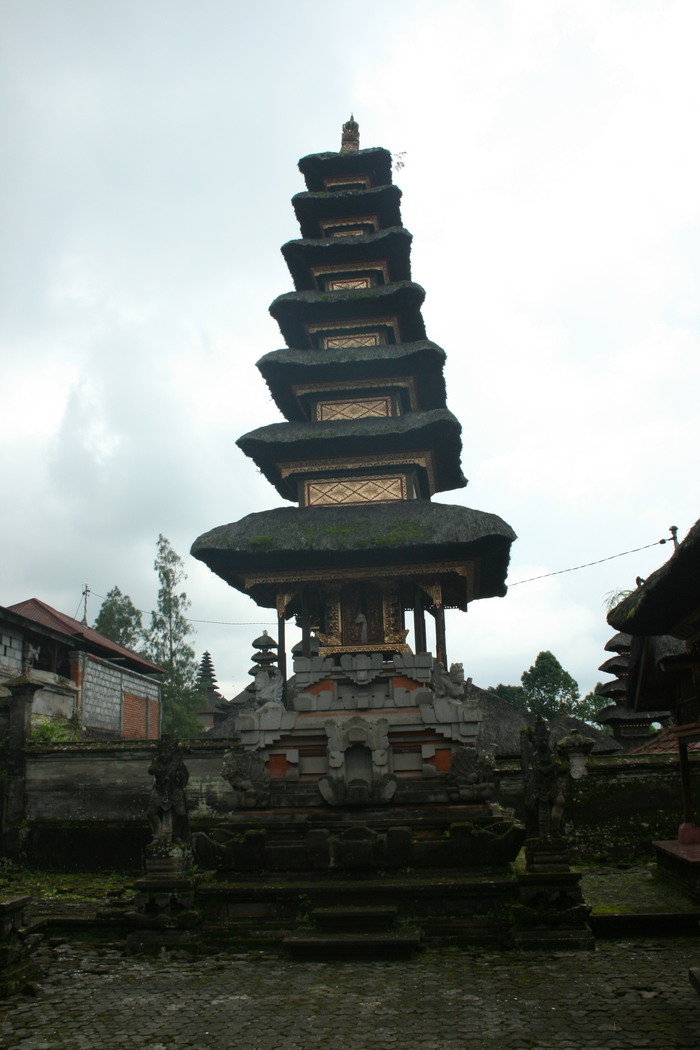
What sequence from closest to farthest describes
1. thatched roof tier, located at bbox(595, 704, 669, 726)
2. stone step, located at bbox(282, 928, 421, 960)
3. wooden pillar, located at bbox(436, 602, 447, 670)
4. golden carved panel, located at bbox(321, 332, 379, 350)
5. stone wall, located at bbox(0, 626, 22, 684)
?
stone step, located at bbox(282, 928, 421, 960) < wooden pillar, located at bbox(436, 602, 447, 670) < golden carved panel, located at bbox(321, 332, 379, 350) < stone wall, located at bbox(0, 626, 22, 684) < thatched roof tier, located at bbox(595, 704, 669, 726)

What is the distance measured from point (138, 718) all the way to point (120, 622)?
444 inches

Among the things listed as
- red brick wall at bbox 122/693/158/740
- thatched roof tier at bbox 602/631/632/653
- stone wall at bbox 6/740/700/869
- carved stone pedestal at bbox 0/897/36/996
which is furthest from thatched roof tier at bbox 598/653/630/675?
carved stone pedestal at bbox 0/897/36/996

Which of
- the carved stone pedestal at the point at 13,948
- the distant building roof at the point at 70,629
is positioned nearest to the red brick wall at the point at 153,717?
the distant building roof at the point at 70,629

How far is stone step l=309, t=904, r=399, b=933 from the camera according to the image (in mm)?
9403

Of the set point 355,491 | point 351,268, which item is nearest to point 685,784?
point 355,491

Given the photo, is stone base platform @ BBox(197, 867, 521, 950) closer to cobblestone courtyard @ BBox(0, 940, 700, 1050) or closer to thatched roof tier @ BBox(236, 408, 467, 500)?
cobblestone courtyard @ BBox(0, 940, 700, 1050)

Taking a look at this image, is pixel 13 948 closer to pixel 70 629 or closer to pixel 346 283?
pixel 346 283

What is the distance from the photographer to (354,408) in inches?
688

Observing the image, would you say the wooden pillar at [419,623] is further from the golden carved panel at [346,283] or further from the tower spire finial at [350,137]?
the tower spire finial at [350,137]

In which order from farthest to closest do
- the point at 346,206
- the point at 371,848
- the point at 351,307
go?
1. the point at 346,206
2. the point at 351,307
3. the point at 371,848

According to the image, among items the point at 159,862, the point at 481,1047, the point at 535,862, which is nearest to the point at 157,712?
the point at 159,862

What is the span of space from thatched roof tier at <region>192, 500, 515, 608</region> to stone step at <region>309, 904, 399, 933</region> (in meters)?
6.28

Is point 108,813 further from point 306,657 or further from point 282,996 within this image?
point 282,996

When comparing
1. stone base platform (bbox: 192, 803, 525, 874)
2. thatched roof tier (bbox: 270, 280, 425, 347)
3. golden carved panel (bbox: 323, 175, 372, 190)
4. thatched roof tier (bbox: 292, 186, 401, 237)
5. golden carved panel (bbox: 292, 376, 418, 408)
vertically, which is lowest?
stone base platform (bbox: 192, 803, 525, 874)
